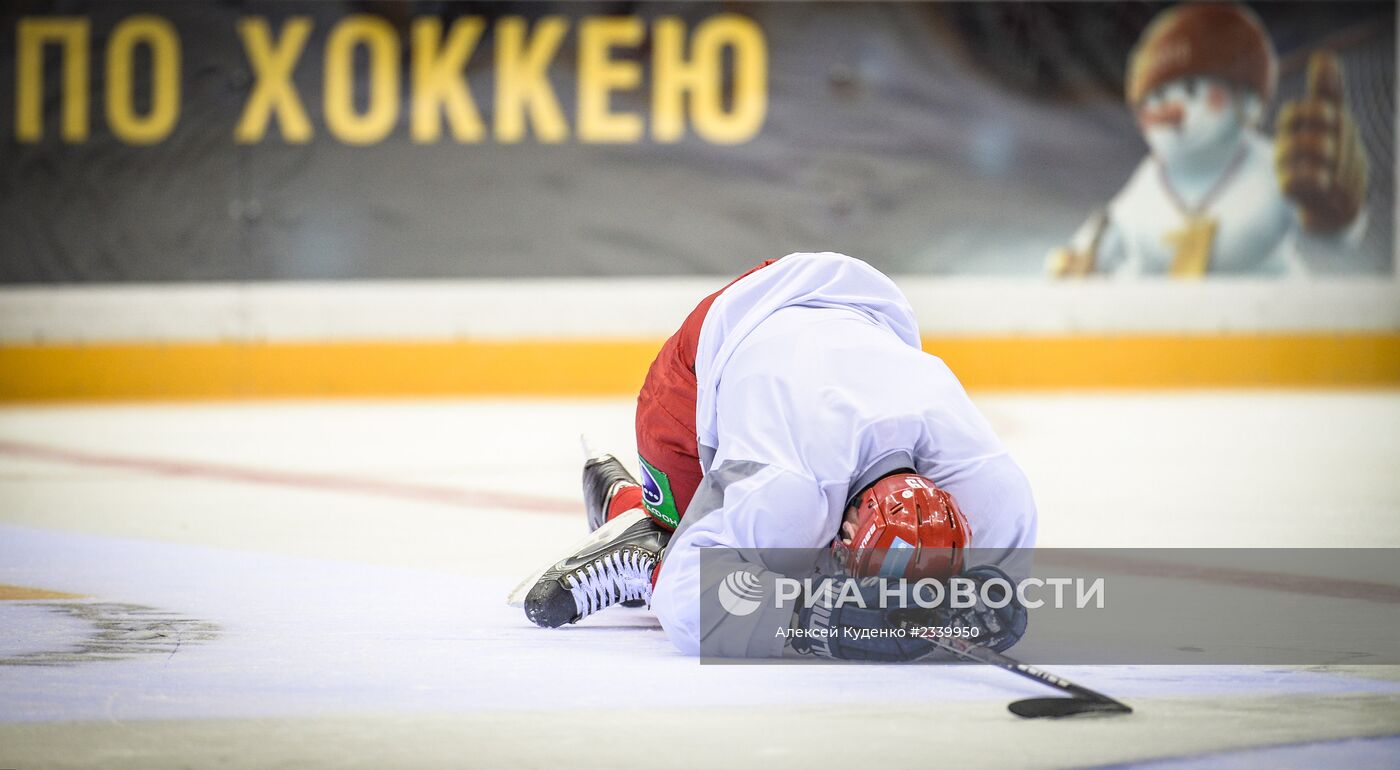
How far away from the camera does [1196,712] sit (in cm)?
260

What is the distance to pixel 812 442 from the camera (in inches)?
114

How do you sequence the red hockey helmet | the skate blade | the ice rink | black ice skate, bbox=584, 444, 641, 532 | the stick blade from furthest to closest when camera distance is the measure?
black ice skate, bbox=584, 444, 641, 532 → the skate blade → the red hockey helmet → the stick blade → the ice rink

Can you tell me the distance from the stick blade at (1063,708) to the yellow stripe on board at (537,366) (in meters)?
7.65

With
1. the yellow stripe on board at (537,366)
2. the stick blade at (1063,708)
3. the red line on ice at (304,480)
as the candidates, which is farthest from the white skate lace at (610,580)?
the yellow stripe on board at (537,366)

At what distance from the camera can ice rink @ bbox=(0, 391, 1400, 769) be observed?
2.38m

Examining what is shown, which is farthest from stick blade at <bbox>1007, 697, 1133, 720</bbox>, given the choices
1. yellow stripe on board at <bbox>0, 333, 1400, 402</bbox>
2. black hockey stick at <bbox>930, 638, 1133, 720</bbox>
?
yellow stripe on board at <bbox>0, 333, 1400, 402</bbox>

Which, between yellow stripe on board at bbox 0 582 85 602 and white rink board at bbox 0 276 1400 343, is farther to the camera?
white rink board at bbox 0 276 1400 343

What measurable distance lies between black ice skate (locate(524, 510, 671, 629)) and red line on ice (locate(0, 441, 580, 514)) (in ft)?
5.95

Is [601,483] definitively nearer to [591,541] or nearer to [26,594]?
[591,541]

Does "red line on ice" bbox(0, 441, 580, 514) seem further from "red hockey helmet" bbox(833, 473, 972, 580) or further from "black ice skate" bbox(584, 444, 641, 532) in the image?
"red hockey helmet" bbox(833, 473, 972, 580)

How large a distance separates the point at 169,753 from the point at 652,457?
1545 mm

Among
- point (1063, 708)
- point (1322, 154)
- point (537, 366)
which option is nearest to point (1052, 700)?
point (1063, 708)

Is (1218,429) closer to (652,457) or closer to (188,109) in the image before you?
(652,457)

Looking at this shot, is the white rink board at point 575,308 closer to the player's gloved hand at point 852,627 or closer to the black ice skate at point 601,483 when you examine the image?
the black ice skate at point 601,483
